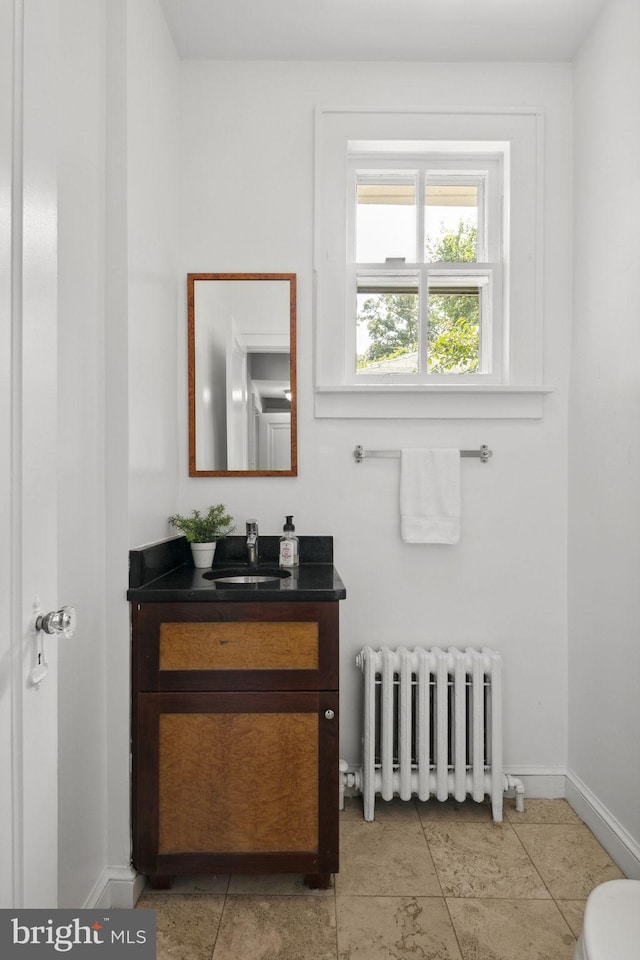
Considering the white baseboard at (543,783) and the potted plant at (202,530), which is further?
the white baseboard at (543,783)

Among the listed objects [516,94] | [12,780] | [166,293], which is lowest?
Result: [12,780]

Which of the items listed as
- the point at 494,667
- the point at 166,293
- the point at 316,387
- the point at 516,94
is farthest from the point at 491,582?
the point at 516,94

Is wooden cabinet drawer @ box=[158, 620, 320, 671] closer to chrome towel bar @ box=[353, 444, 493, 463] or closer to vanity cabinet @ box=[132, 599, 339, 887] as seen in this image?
vanity cabinet @ box=[132, 599, 339, 887]

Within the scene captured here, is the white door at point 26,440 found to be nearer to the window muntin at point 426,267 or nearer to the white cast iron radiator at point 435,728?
the white cast iron radiator at point 435,728

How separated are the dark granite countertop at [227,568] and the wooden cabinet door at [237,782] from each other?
0.88ft

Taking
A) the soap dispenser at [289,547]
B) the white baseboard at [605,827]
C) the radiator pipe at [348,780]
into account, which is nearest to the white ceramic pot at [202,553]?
the soap dispenser at [289,547]

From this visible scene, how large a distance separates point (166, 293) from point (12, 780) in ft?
5.62

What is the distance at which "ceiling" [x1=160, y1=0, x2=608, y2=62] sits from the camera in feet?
7.14

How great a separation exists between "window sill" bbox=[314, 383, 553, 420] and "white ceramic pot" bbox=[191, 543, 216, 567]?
2.01 feet

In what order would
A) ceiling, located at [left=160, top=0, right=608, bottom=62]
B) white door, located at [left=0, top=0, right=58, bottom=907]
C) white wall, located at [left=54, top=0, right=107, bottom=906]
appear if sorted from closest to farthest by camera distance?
white door, located at [left=0, top=0, right=58, bottom=907] → white wall, located at [left=54, top=0, right=107, bottom=906] → ceiling, located at [left=160, top=0, right=608, bottom=62]

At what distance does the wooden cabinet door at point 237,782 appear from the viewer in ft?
6.05

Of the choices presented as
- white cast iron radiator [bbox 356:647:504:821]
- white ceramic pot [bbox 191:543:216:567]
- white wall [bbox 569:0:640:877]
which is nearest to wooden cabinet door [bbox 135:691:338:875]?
white cast iron radiator [bbox 356:647:504:821]

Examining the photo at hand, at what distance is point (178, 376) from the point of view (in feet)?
8.07

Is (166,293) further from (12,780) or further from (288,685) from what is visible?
(12,780)
